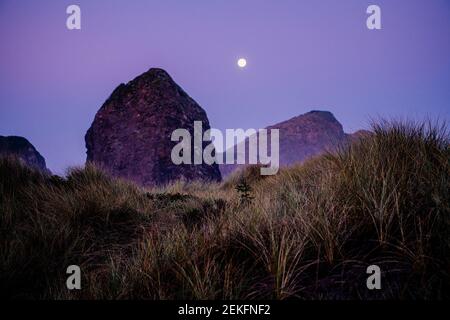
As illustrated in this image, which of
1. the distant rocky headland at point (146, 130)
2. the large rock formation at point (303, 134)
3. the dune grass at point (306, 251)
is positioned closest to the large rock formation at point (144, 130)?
the distant rocky headland at point (146, 130)

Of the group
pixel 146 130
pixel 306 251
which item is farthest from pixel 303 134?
pixel 306 251

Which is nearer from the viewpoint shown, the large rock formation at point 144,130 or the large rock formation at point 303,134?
the large rock formation at point 144,130

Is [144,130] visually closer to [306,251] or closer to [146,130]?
[146,130]

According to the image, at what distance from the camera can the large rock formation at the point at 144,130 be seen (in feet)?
59.7

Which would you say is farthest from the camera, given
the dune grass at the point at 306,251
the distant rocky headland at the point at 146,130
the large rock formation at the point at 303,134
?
the large rock formation at the point at 303,134

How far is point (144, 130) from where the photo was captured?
19203 mm

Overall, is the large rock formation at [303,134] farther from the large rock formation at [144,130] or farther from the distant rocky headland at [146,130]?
the large rock formation at [144,130]

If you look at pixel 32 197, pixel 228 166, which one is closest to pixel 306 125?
pixel 228 166

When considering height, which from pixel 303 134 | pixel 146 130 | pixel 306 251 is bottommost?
pixel 306 251

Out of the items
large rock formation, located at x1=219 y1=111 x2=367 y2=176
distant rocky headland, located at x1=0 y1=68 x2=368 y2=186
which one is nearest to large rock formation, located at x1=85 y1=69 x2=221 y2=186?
distant rocky headland, located at x1=0 y1=68 x2=368 y2=186

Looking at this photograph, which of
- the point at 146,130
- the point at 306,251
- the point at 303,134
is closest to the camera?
the point at 306,251

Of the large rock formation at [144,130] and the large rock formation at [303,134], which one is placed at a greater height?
the large rock formation at [303,134]

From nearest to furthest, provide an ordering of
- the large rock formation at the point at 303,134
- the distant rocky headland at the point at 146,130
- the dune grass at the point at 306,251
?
the dune grass at the point at 306,251, the distant rocky headland at the point at 146,130, the large rock formation at the point at 303,134

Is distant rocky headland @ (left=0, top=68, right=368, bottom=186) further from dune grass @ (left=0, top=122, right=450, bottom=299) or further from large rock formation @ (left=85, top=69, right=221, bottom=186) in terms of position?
dune grass @ (left=0, top=122, right=450, bottom=299)
